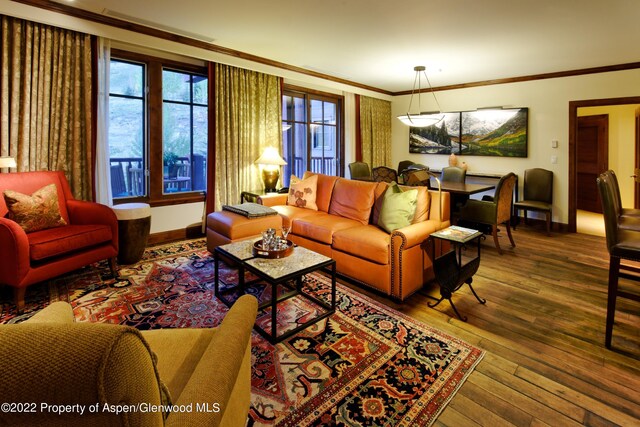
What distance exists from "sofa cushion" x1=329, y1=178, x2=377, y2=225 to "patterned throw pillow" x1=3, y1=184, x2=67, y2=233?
2723mm

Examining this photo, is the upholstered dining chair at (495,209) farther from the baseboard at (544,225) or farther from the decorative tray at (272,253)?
the decorative tray at (272,253)

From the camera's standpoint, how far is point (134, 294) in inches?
115

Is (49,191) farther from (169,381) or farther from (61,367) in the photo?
(61,367)

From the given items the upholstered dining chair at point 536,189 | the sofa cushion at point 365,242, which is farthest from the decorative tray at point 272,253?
the upholstered dining chair at point 536,189

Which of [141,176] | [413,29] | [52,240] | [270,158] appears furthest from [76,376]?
[270,158]

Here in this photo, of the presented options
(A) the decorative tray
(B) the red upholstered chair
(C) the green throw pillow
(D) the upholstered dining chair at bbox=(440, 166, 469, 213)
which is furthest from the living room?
(B) the red upholstered chair

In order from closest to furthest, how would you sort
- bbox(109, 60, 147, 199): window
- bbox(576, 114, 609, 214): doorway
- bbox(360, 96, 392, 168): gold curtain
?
bbox(109, 60, 147, 199): window
bbox(576, 114, 609, 214): doorway
bbox(360, 96, 392, 168): gold curtain

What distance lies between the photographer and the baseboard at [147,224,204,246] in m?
4.43

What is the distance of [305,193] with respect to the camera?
4355mm

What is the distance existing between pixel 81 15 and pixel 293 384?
405 centimetres

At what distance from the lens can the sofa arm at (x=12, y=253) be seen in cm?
245

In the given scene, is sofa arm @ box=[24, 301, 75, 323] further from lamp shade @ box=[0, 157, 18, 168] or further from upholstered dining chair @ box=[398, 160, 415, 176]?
upholstered dining chair @ box=[398, 160, 415, 176]

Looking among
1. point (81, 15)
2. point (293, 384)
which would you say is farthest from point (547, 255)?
point (81, 15)

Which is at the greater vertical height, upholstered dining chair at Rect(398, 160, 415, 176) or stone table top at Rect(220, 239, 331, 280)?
upholstered dining chair at Rect(398, 160, 415, 176)
